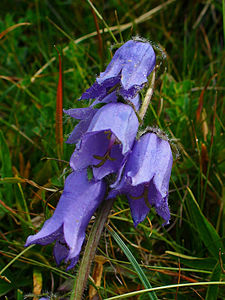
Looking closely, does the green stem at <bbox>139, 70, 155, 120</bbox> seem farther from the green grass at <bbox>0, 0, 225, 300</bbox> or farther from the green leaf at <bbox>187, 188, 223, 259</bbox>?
the green leaf at <bbox>187, 188, 223, 259</bbox>

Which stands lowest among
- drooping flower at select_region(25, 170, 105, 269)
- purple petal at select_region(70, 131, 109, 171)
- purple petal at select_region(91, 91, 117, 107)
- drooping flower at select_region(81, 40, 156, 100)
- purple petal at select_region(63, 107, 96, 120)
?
drooping flower at select_region(25, 170, 105, 269)

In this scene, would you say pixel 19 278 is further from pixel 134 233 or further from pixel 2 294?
pixel 134 233

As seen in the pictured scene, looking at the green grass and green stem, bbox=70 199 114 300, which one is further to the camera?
the green grass

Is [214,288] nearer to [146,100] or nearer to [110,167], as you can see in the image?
[110,167]

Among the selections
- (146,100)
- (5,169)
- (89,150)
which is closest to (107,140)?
(89,150)

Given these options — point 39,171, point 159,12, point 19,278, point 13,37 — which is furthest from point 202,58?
point 19,278

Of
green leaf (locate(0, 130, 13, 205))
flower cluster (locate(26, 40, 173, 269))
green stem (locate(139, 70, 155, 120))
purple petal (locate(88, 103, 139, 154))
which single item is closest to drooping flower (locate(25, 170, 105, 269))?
flower cluster (locate(26, 40, 173, 269))

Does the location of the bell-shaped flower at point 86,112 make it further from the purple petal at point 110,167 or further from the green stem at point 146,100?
the purple petal at point 110,167

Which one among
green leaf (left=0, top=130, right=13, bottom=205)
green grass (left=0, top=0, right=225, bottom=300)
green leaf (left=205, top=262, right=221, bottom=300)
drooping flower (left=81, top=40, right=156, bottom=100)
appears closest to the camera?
drooping flower (left=81, top=40, right=156, bottom=100)
